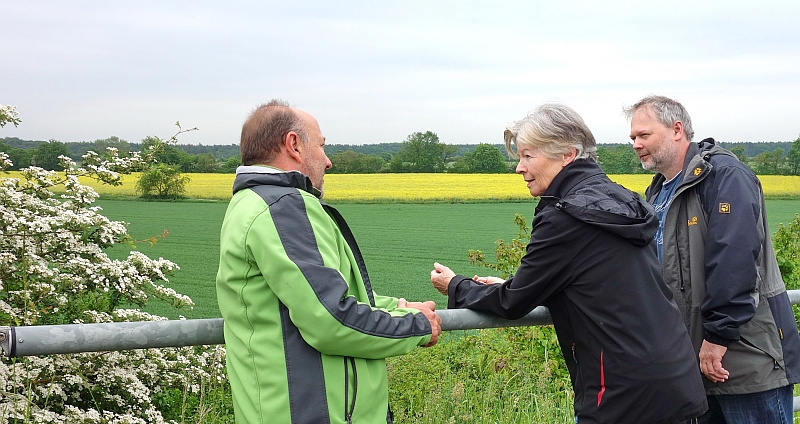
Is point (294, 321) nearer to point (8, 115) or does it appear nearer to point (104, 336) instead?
point (104, 336)

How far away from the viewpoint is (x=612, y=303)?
7.77 feet

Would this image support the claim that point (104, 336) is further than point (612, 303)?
No

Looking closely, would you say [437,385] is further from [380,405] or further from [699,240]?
[380,405]

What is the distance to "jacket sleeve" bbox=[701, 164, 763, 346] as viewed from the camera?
114 inches

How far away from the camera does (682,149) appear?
11.4 feet

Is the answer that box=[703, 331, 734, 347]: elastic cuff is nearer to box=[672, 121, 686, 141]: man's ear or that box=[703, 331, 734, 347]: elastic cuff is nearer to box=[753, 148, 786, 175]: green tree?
box=[672, 121, 686, 141]: man's ear

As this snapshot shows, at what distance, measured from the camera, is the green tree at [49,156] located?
5.30 meters

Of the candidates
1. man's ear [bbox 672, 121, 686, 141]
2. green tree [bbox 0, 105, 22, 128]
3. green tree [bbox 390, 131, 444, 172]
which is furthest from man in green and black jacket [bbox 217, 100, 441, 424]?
green tree [bbox 390, 131, 444, 172]

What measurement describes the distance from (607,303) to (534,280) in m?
0.24

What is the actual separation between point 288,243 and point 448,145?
49.3 meters

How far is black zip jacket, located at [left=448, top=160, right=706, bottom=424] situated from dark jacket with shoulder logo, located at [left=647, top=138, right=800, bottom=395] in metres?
0.55

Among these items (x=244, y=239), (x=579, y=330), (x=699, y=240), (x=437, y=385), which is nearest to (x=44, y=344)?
(x=244, y=239)

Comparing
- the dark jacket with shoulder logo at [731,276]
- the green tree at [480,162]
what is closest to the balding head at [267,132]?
the dark jacket with shoulder logo at [731,276]

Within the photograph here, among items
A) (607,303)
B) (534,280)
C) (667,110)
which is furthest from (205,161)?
(607,303)
